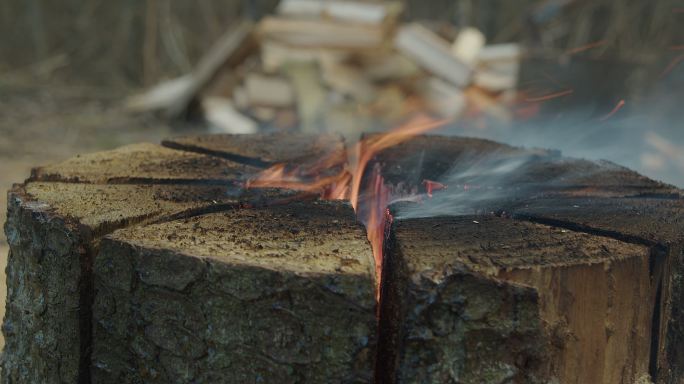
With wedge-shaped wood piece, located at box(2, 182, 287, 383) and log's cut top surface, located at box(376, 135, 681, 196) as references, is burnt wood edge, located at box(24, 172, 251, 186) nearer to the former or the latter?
wedge-shaped wood piece, located at box(2, 182, 287, 383)

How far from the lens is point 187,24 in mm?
7273

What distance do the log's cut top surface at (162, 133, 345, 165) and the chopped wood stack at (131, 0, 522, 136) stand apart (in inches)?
110

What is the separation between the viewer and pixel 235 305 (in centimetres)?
124

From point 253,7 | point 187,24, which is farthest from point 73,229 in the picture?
point 187,24

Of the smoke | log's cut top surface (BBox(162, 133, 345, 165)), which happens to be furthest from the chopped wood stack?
log's cut top surface (BBox(162, 133, 345, 165))

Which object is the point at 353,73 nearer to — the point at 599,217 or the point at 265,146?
the point at 265,146

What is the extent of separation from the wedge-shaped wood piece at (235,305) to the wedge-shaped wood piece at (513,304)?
9cm

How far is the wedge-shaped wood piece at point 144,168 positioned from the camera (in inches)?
68.3

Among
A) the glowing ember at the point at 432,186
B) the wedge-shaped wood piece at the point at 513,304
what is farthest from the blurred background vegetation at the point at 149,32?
the wedge-shaped wood piece at the point at 513,304


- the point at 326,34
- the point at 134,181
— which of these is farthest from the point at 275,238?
the point at 326,34

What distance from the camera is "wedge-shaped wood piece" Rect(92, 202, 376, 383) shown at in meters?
1.20

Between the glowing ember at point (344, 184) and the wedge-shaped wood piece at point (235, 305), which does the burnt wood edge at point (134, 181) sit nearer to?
the glowing ember at point (344, 184)

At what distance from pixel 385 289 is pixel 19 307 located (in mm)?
830

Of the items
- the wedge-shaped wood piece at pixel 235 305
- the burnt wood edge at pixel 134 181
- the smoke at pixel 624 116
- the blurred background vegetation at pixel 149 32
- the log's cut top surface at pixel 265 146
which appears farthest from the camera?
the blurred background vegetation at pixel 149 32
